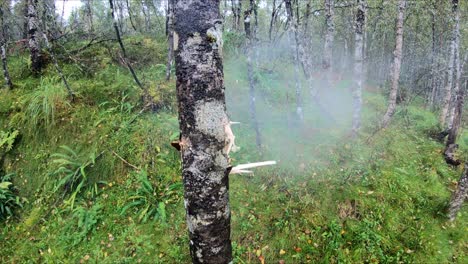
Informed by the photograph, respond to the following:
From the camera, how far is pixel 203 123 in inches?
63.7

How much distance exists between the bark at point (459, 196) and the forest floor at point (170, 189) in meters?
0.17

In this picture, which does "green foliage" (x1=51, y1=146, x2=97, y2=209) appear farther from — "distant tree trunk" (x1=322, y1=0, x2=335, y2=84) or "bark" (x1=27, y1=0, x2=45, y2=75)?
"distant tree trunk" (x1=322, y1=0, x2=335, y2=84)

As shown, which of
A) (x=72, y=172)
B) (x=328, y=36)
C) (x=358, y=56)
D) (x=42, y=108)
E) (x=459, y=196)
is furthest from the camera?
(x=328, y=36)

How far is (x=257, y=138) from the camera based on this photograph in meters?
6.75

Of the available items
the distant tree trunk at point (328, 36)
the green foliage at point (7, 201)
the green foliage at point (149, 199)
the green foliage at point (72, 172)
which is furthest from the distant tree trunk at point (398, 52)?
the green foliage at point (7, 201)

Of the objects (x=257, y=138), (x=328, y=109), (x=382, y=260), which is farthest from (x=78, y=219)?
(x=328, y=109)

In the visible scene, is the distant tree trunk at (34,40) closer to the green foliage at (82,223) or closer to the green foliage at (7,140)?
the green foliage at (7,140)

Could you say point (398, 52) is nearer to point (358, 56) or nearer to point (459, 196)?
point (358, 56)

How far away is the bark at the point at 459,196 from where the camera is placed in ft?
16.5

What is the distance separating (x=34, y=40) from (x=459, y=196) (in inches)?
440

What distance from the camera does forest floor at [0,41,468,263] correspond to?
4.63 meters

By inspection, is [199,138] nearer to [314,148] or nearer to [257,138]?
[257,138]

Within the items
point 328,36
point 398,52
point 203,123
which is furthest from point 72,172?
point 328,36

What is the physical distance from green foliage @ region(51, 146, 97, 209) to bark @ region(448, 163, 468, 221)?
7.07 metres
